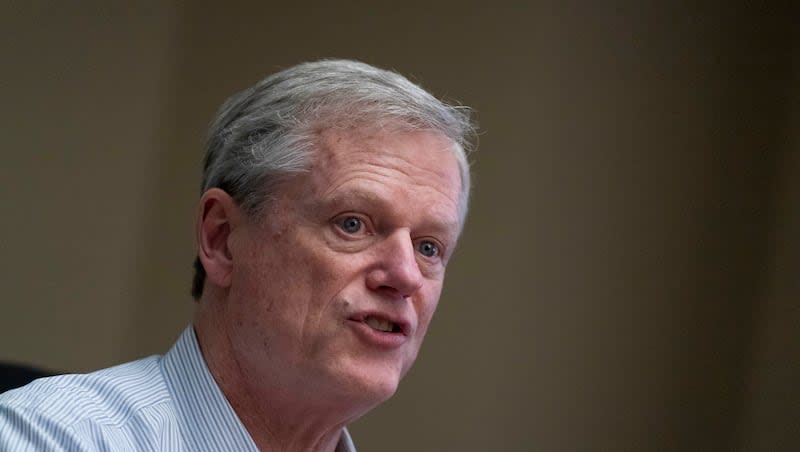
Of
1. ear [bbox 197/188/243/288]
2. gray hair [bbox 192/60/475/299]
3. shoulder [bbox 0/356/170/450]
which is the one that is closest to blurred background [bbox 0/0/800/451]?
gray hair [bbox 192/60/475/299]

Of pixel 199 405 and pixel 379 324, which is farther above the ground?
pixel 379 324

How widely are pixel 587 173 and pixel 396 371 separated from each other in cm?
161

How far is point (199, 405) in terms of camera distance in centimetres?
154

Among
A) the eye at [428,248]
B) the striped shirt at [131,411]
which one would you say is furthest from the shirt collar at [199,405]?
the eye at [428,248]

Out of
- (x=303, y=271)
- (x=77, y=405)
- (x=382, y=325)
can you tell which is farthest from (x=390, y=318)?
(x=77, y=405)

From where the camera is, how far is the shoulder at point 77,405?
4.42ft

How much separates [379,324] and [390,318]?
0.06ft

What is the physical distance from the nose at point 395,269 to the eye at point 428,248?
56 millimetres

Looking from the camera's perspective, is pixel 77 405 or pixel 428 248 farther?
pixel 428 248

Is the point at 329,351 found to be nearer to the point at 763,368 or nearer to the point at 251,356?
the point at 251,356

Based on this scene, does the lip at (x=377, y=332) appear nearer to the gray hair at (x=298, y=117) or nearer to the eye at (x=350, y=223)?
the eye at (x=350, y=223)

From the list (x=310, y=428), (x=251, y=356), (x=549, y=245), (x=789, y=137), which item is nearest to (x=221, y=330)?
(x=251, y=356)

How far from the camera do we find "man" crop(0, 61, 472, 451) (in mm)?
1502

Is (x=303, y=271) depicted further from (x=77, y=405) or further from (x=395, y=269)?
(x=77, y=405)
